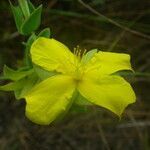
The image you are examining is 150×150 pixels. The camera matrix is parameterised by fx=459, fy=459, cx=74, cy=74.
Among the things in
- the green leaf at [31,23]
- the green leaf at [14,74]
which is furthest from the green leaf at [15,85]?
the green leaf at [31,23]

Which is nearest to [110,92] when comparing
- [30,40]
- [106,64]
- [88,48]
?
[106,64]

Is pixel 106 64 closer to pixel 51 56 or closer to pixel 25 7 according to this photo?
pixel 51 56

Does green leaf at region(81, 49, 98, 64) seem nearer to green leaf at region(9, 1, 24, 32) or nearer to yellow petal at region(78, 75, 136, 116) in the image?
yellow petal at region(78, 75, 136, 116)

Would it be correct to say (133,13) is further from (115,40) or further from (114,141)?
(114,141)

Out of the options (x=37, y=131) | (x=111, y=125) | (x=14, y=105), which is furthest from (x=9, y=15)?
(x=111, y=125)

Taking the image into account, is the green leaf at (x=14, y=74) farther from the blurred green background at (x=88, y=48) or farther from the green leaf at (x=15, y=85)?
the blurred green background at (x=88, y=48)

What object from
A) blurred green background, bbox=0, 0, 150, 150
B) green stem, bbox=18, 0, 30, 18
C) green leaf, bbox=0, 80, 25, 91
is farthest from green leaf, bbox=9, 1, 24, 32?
blurred green background, bbox=0, 0, 150, 150

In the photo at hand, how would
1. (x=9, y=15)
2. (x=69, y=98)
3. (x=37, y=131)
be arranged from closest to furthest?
1. (x=69, y=98)
2. (x=37, y=131)
3. (x=9, y=15)
